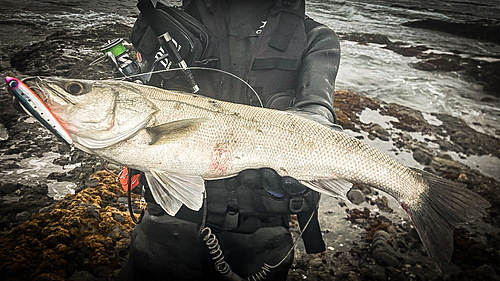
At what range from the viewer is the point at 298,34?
2711 millimetres

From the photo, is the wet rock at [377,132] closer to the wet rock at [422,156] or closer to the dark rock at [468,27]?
the wet rock at [422,156]

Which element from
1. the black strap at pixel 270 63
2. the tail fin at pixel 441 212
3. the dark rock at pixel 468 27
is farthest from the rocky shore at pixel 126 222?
the dark rock at pixel 468 27

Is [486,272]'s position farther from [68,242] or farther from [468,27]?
[468,27]

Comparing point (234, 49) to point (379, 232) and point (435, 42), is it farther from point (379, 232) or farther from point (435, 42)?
point (435, 42)

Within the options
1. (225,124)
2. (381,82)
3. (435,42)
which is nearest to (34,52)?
(225,124)

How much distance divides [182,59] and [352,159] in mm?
1302

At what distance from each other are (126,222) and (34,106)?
2.75 m

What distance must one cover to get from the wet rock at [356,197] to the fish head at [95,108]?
3.90m

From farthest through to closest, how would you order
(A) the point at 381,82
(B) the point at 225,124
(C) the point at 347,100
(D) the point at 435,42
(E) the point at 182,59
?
(D) the point at 435,42, (A) the point at 381,82, (C) the point at 347,100, (E) the point at 182,59, (B) the point at 225,124

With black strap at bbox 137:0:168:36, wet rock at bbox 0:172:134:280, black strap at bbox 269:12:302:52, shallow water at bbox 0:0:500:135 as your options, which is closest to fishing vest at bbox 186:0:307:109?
black strap at bbox 269:12:302:52

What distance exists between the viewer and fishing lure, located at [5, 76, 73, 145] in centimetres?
142

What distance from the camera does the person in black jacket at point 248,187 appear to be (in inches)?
97.3

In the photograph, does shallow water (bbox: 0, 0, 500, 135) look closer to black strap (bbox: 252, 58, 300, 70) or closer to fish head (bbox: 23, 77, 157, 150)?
black strap (bbox: 252, 58, 300, 70)

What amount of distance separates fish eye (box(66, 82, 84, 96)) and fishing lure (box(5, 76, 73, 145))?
19cm
